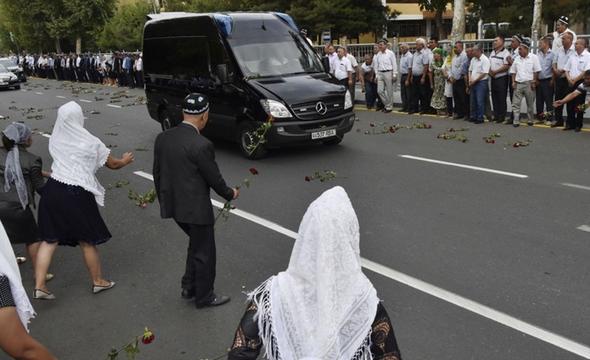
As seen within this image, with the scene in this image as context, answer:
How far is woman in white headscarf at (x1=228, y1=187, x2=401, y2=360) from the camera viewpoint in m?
2.03

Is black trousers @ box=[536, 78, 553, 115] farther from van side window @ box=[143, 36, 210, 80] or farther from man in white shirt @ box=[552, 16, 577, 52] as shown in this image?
van side window @ box=[143, 36, 210, 80]

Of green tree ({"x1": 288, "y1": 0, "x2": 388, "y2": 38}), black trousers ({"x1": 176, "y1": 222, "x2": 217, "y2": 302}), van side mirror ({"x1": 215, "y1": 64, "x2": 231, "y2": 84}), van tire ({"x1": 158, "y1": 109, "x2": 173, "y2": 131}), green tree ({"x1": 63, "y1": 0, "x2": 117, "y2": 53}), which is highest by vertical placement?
green tree ({"x1": 63, "y1": 0, "x2": 117, "y2": 53})

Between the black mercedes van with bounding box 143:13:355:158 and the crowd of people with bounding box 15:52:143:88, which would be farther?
the crowd of people with bounding box 15:52:143:88

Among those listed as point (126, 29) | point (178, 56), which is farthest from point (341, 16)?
point (178, 56)

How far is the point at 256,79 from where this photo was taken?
10047 millimetres

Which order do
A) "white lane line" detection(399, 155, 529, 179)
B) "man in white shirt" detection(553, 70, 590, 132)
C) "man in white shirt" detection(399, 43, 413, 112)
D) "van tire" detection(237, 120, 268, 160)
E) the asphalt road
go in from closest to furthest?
A: the asphalt road < "white lane line" detection(399, 155, 529, 179) < "van tire" detection(237, 120, 268, 160) < "man in white shirt" detection(553, 70, 590, 132) < "man in white shirt" detection(399, 43, 413, 112)

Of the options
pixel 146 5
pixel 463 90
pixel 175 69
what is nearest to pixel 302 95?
pixel 175 69

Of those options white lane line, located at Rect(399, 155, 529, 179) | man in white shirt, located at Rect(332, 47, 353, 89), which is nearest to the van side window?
white lane line, located at Rect(399, 155, 529, 179)

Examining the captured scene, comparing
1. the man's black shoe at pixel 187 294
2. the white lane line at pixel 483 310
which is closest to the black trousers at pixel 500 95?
A: the white lane line at pixel 483 310

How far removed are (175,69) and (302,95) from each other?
338 cm

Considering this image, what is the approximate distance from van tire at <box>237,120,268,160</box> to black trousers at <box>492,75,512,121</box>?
5673 millimetres

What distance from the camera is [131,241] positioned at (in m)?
6.48

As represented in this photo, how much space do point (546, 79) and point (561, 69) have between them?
0.50 metres

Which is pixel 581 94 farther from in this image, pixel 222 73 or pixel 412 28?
pixel 412 28
